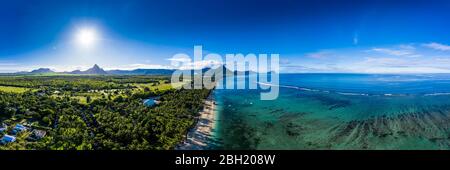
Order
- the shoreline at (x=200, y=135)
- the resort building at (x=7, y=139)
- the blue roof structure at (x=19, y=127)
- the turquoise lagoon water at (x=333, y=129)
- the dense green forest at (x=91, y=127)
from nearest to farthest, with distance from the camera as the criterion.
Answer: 1. the resort building at (x=7, y=139)
2. the dense green forest at (x=91, y=127)
3. the blue roof structure at (x=19, y=127)
4. the shoreline at (x=200, y=135)
5. the turquoise lagoon water at (x=333, y=129)

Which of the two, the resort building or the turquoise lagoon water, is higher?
the resort building

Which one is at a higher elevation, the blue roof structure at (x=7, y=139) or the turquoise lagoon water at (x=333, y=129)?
the blue roof structure at (x=7, y=139)

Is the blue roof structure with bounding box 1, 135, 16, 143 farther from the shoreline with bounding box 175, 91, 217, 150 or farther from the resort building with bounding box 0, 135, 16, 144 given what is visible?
the shoreline with bounding box 175, 91, 217, 150

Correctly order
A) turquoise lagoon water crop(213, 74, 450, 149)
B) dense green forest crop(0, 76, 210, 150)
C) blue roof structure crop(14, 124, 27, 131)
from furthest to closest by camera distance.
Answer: turquoise lagoon water crop(213, 74, 450, 149) → blue roof structure crop(14, 124, 27, 131) → dense green forest crop(0, 76, 210, 150)

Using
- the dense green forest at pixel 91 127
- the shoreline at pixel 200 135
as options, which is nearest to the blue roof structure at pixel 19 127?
the dense green forest at pixel 91 127

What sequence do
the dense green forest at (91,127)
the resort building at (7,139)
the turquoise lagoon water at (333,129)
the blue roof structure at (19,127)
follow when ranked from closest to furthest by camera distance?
the resort building at (7,139) < the dense green forest at (91,127) < the blue roof structure at (19,127) < the turquoise lagoon water at (333,129)

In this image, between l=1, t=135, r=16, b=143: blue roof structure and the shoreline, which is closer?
l=1, t=135, r=16, b=143: blue roof structure

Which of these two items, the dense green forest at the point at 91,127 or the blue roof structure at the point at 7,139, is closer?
the blue roof structure at the point at 7,139

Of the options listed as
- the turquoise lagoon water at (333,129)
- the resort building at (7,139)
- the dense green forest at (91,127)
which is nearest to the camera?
the resort building at (7,139)

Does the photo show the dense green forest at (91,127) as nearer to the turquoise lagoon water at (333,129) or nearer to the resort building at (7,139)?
the resort building at (7,139)

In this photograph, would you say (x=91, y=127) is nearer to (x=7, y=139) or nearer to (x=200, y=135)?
(x=7, y=139)

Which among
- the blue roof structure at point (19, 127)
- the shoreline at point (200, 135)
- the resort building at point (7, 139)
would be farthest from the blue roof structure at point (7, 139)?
the shoreline at point (200, 135)

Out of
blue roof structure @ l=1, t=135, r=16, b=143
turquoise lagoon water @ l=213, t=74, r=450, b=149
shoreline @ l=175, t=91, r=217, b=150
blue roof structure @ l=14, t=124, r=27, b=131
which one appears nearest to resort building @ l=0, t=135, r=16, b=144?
blue roof structure @ l=1, t=135, r=16, b=143
